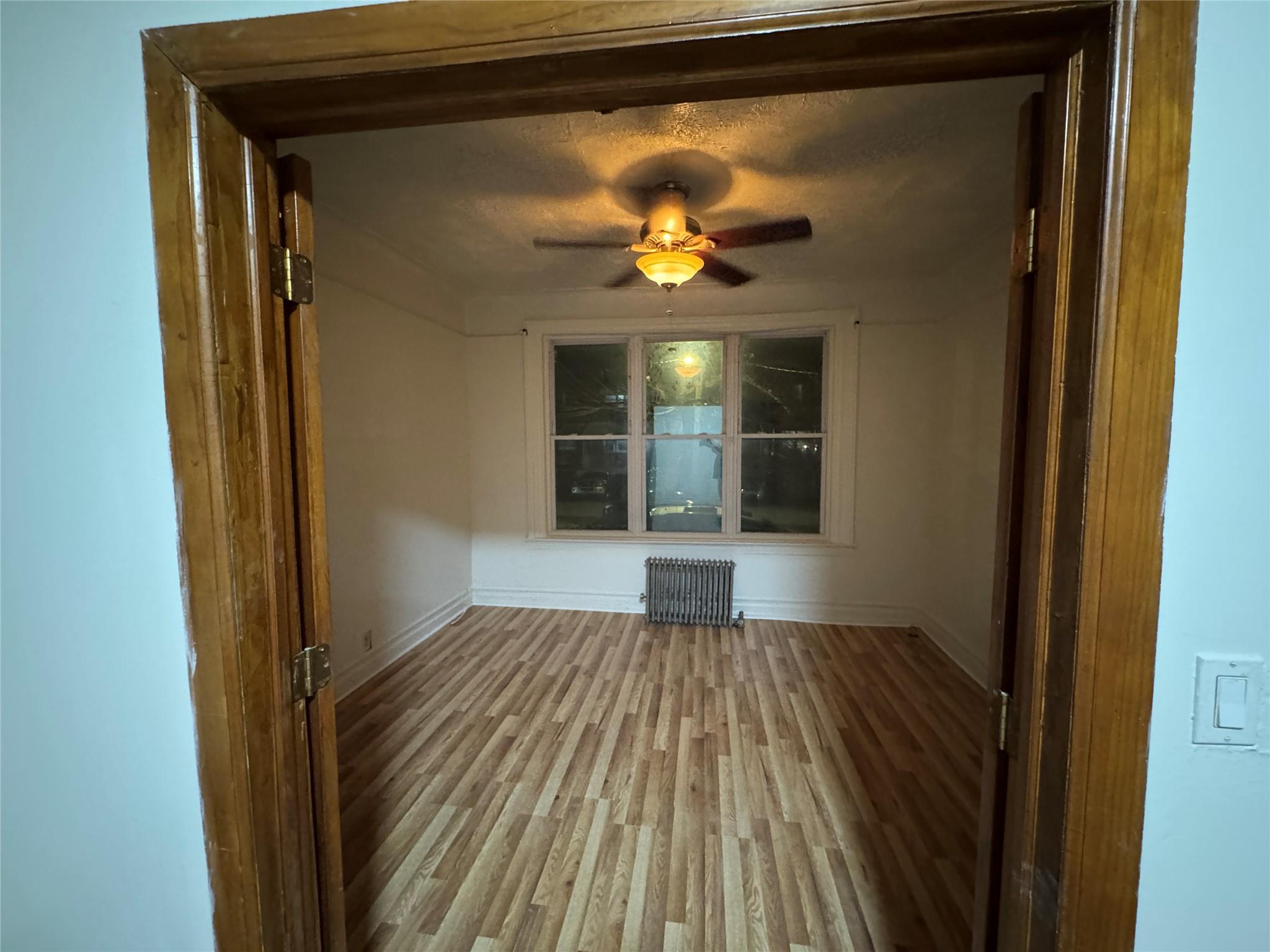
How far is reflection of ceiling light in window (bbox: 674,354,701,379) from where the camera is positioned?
401 cm

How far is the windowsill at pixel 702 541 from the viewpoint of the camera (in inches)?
151

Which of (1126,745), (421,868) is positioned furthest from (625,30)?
(421,868)

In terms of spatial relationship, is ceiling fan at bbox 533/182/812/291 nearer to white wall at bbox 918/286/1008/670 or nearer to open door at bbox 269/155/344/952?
white wall at bbox 918/286/1008/670

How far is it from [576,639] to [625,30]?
3459 mm

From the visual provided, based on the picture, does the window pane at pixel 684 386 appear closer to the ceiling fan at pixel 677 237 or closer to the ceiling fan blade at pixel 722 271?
the ceiling fan blade at pixel 722 271

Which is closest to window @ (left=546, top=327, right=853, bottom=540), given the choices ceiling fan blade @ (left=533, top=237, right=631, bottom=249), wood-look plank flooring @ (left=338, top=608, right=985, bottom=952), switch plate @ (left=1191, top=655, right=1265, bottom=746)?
wood-look plank flooring @ (left=338, top=608, right=985, bottom=952)

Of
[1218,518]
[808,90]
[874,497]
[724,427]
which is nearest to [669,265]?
[808,90]

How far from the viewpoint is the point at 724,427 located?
398 cm

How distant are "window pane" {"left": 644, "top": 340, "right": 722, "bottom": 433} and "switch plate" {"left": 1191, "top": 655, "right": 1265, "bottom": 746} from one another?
3424 mm

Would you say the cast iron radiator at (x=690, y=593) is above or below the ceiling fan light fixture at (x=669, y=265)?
below

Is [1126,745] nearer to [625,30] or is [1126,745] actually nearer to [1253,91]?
[1253,91]

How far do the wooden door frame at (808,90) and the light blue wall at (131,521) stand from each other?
1.8 inches

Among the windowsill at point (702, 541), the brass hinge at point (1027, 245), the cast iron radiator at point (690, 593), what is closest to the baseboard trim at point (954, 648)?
the windowsill at point (702, 541)

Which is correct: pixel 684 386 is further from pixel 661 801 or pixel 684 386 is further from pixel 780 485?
pixel 661 801
